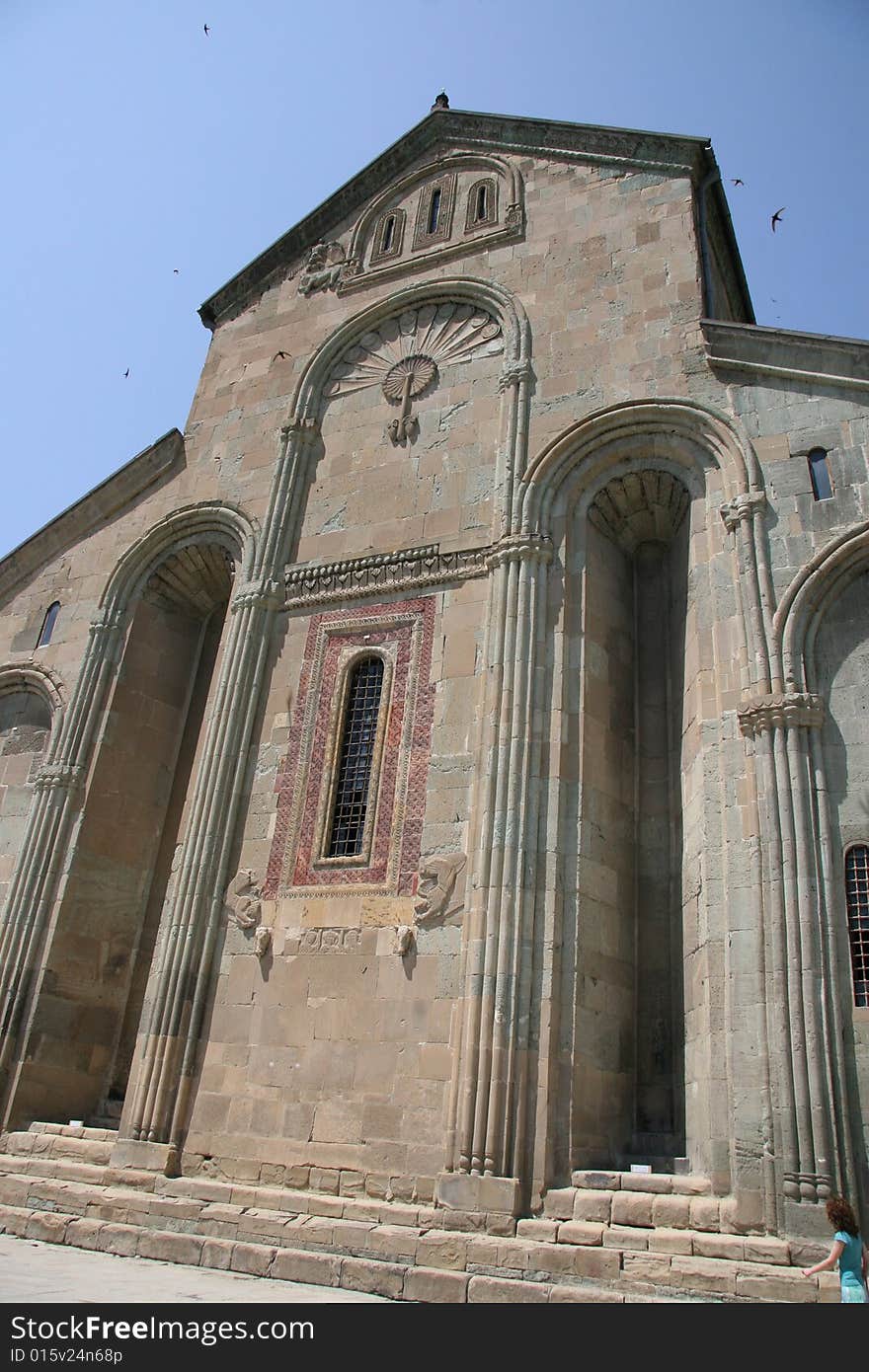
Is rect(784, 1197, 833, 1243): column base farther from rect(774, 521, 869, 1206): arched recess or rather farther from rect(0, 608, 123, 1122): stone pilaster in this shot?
rect(0, 608, 123, 1122): stone pilaster

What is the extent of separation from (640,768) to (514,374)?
600 cm

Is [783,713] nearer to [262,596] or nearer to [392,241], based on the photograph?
[262,596]

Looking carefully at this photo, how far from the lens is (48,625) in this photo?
58.2ft

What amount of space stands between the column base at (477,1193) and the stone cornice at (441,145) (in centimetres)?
1430

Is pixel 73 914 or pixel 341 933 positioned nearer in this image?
pixel 341 933

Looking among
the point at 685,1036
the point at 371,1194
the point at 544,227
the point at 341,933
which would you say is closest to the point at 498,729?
the point at 341,933

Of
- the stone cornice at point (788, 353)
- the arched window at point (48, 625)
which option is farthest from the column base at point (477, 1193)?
the arched window at point (48, 625)

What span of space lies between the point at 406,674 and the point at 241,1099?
18.6 ft

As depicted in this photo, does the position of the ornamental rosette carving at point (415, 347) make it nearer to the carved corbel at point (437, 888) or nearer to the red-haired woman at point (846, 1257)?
the carved corbel at point (437, 888)

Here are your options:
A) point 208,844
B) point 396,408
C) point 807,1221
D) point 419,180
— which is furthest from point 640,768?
point 419,180

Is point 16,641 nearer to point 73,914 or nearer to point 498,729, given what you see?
point 73,914

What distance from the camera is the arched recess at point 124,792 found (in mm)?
14719
